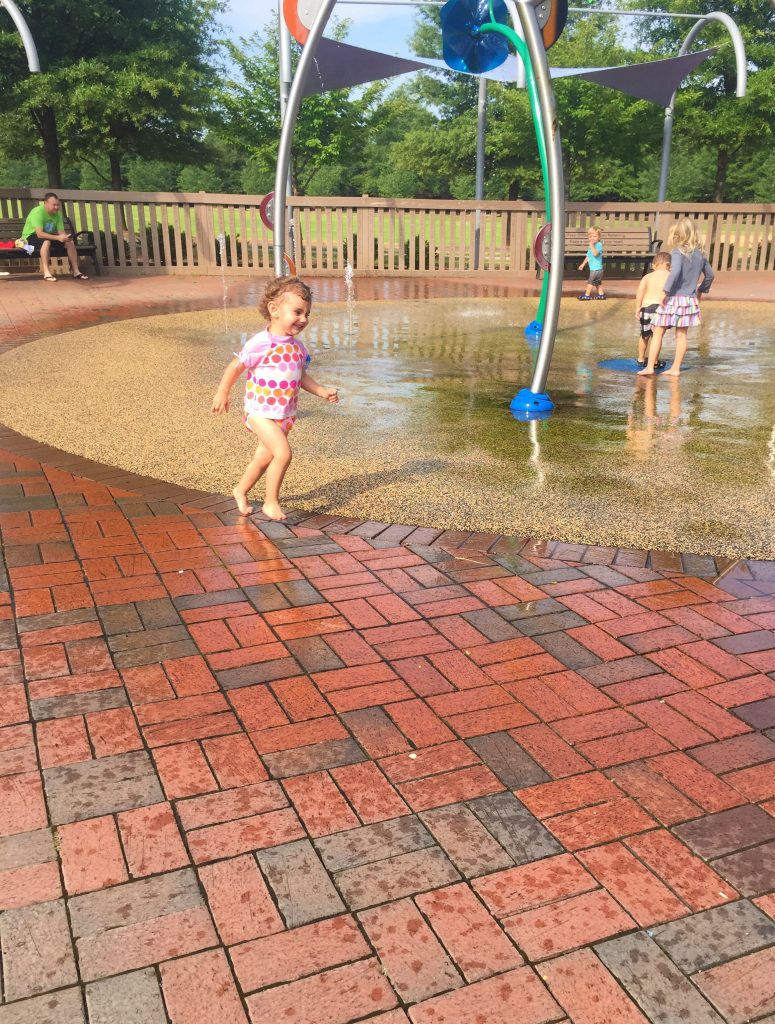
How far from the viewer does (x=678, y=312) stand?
26.0 ft

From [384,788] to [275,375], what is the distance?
8.11 ft

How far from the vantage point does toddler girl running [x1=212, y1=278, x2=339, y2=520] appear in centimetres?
430

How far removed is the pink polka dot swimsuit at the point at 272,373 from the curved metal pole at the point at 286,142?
10.0 ft

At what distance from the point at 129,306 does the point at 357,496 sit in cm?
922

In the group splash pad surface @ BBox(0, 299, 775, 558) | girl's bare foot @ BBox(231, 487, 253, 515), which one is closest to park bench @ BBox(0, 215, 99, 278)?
splash pad surface @ BBox(0, 299, 775, 558)

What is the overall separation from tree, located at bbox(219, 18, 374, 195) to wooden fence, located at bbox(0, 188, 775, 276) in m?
13.9

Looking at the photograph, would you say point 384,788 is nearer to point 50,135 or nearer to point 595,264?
point 595,264

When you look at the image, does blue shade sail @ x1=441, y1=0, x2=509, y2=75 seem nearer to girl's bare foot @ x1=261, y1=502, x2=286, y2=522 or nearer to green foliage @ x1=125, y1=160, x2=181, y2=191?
girl's bare foot @ x1=261, y1=502, x2=286, y2=522

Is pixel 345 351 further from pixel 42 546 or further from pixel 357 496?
pixel 42 546

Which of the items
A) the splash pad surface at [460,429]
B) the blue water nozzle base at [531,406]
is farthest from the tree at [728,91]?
the blue water nozzle base at [531,406]

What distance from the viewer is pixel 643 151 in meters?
33.4

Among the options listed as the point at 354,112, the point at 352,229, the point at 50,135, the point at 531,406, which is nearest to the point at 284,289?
the point at 531,406

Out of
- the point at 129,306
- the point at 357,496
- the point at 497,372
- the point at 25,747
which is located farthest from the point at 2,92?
the point at 25,747

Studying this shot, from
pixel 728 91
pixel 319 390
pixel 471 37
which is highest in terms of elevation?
pixel 728 91
